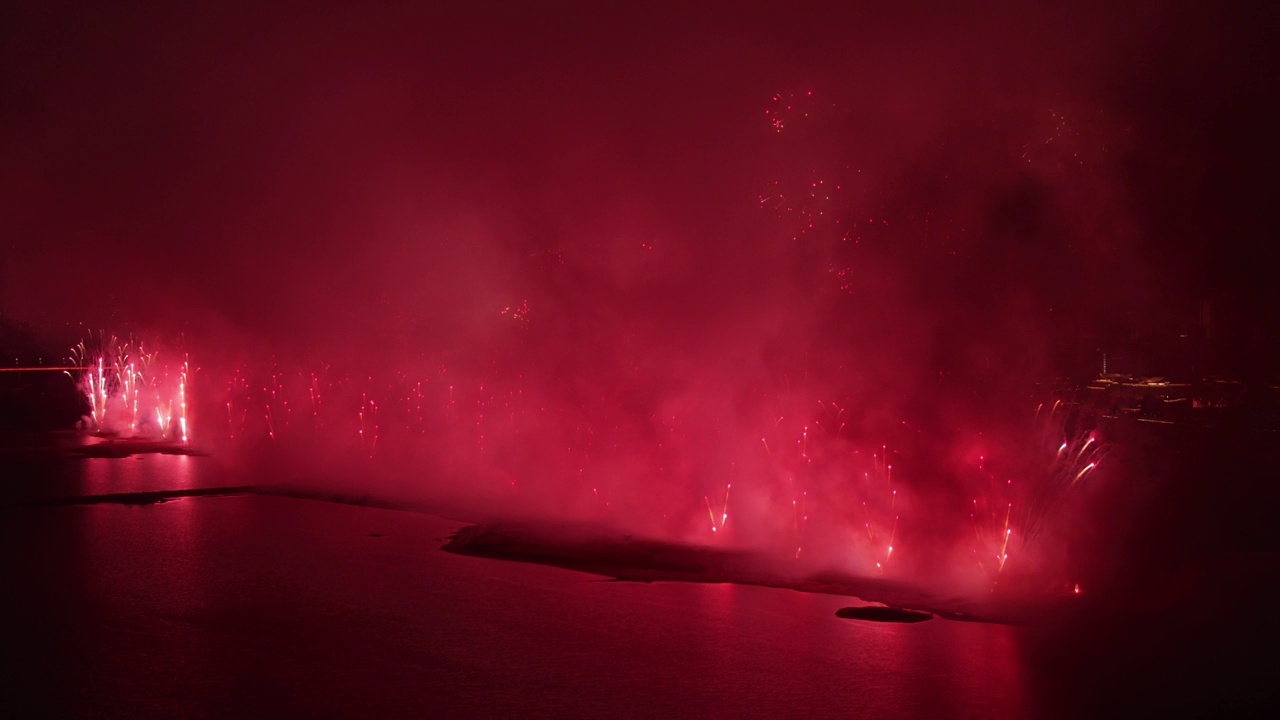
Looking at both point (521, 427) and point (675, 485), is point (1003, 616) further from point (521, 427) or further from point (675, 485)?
point (521, 427)

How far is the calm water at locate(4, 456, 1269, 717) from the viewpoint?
4699 millimetres

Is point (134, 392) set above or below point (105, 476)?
above

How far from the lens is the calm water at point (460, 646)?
4699mm

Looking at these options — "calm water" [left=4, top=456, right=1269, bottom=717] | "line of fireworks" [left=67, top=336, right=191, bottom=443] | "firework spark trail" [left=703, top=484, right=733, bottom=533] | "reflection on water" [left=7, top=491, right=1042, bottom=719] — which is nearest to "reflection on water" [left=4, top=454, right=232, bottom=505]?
"calm water" [left=4, top=456, right=1269, bottom=717]

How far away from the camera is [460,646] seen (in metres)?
5.63

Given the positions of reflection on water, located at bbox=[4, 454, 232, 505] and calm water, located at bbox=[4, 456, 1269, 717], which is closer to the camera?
calm water, located at bbox=[4, 456, 1269, 717]

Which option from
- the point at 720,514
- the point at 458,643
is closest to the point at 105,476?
the point at 720,514

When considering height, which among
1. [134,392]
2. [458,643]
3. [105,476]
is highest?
[134,392]

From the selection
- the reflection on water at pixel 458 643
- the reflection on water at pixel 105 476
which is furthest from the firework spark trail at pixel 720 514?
the reflection on water at pixel 105 476

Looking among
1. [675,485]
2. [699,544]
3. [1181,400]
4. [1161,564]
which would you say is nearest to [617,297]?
[675,485]

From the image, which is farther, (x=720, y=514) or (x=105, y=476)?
(x=105, y=476)

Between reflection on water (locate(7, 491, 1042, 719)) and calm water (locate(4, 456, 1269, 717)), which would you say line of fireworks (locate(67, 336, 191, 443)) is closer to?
calm water (locate(4, 456, 1269, 717))

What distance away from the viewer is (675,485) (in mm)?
11094

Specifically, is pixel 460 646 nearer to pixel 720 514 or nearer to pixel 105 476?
pixel 720 514
